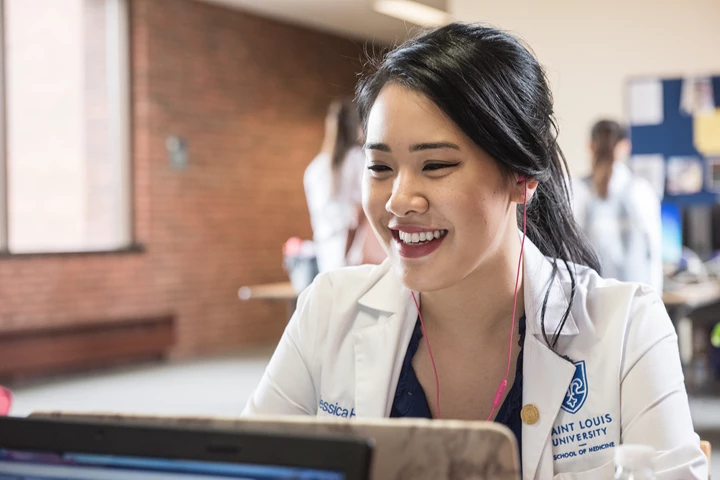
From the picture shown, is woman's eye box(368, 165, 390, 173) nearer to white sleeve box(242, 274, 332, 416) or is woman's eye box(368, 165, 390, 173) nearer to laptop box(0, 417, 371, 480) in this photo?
white sleeve box(242, 274, 332, 416)

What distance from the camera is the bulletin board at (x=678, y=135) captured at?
6.17 metres

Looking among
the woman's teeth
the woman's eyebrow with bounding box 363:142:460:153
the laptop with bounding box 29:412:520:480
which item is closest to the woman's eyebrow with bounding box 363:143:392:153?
the woman's eyebrow with bounding box 363:142:460:153

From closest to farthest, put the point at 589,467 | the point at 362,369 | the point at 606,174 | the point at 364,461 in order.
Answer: the point at 364,461, the point at 589,467, the point at 362,369, the point at 606,174

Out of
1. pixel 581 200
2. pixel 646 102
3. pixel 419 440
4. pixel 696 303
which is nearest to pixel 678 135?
pixel 646 102

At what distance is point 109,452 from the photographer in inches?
26.3

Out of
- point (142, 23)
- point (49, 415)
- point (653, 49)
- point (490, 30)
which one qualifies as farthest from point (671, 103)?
point (49, 415)

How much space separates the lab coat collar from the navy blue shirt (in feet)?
0.13

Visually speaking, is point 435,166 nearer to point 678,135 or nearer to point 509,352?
point 509,352

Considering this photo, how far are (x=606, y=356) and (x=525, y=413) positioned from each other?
145 mm

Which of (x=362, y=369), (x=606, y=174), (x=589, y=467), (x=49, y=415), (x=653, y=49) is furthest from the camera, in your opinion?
(x=653, y=49)

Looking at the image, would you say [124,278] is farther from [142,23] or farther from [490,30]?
[490,30]

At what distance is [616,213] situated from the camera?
4.55 meters

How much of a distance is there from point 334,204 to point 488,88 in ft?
11.1

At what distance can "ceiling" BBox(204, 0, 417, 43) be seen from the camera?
314 inches
